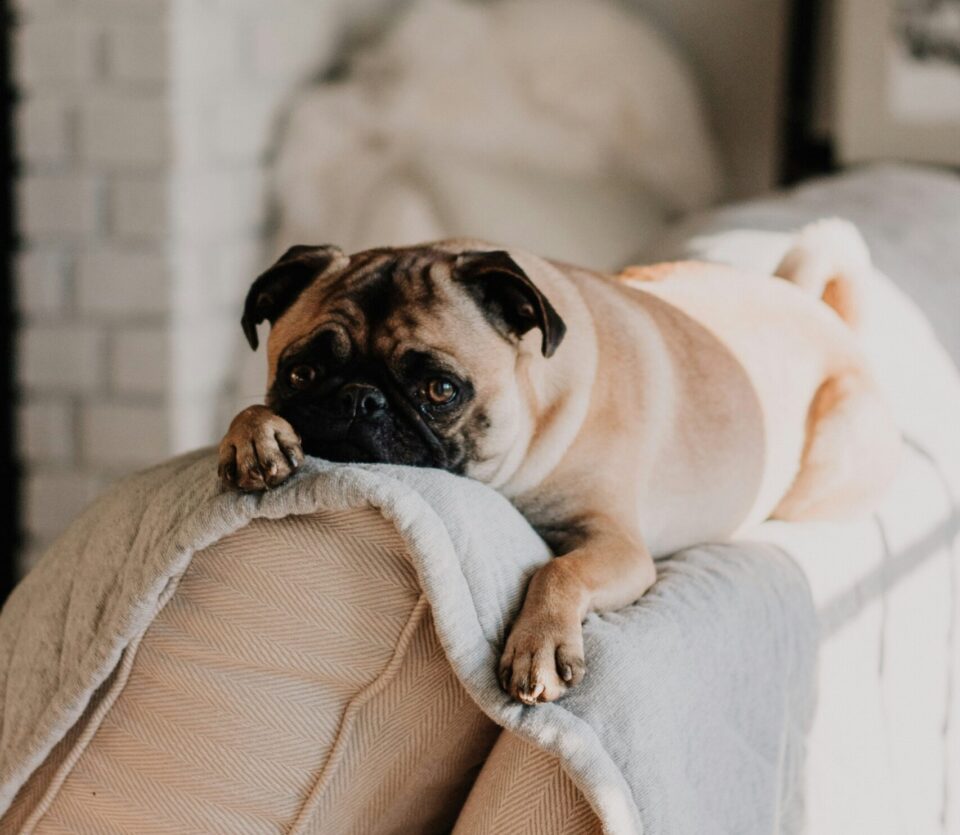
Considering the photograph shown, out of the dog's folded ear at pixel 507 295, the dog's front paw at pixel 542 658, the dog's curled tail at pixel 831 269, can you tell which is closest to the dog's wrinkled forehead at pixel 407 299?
the dog's folded ear at pixel 507 295

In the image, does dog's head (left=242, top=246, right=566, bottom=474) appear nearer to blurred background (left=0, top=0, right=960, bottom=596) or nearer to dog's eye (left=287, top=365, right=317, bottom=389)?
dog's eye (left=287, top=365, right=317, bottom=389)

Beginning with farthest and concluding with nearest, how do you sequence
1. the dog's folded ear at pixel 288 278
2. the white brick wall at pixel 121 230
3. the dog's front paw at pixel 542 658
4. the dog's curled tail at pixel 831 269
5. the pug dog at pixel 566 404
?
the white brick wall at pixel 121 230
the dog's curled tail at pixel 831 269
the dog's folded ear at pixel 288 278
the pug dog at pixel 566 404
the dog's front paw at pixel 542 658

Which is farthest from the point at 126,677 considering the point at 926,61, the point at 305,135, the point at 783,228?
the point at 926,61

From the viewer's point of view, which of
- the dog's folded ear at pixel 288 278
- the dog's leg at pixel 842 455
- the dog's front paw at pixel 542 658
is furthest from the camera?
the dog's leg at pixel 842 455

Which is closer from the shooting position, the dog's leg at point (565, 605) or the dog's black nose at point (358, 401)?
the dog's leg at point (565, 605)

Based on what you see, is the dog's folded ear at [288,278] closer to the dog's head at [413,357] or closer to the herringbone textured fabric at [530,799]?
the dog's head at [413,357]

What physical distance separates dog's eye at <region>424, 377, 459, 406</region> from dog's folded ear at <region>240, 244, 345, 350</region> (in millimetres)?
205

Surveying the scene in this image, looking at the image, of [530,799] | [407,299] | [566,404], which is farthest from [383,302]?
A: [530,799]

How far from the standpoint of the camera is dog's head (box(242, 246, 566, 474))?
1.28 metres

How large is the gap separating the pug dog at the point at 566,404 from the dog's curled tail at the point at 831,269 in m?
0.20

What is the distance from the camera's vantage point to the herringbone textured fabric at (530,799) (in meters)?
1.02

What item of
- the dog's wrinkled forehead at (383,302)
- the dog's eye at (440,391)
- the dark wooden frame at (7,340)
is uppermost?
the dog's wrinkled forehead at (383,302)

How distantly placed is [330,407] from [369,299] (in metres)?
0.14

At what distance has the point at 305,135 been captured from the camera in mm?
3092
